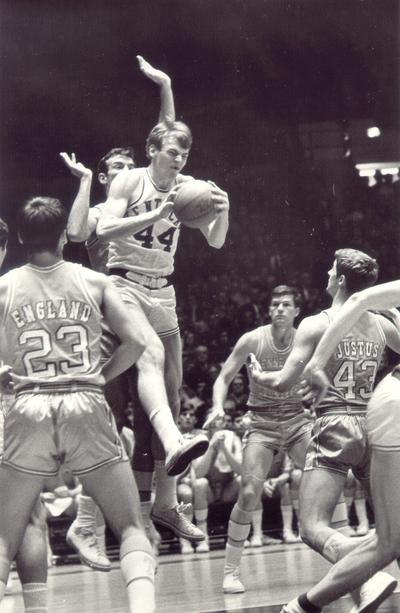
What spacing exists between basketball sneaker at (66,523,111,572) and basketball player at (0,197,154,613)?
217cm

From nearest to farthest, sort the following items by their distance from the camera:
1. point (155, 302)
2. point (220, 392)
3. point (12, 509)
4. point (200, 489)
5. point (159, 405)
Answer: point (12, 509) < point (159, 405) < point (155, 302) < point (220, 392) < point (200, 489)

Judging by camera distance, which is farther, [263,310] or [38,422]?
[263,310]

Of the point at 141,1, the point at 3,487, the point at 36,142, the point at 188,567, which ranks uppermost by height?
the point at 141,1

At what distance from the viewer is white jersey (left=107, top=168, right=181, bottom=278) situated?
6.57 meters

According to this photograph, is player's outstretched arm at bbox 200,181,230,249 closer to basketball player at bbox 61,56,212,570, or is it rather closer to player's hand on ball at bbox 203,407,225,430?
basketball player at bbox 61,56,212,570

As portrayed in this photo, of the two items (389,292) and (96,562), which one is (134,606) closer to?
(389,292)

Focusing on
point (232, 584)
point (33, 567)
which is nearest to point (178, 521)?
point (232, 584)

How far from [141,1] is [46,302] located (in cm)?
1141

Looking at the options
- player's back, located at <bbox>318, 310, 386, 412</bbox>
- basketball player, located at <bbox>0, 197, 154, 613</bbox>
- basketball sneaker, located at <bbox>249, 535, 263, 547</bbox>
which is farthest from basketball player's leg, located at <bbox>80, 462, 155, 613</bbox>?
basketball sneaker, located at <bbox>249, 535, 263, 547</bbox>

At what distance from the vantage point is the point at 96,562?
666 centimetres

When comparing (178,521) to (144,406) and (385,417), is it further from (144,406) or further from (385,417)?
(385,417)

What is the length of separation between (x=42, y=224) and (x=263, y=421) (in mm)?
3952

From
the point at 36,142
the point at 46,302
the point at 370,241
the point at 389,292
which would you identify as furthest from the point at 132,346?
the point at 370,241

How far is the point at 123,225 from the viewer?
20.0ft
